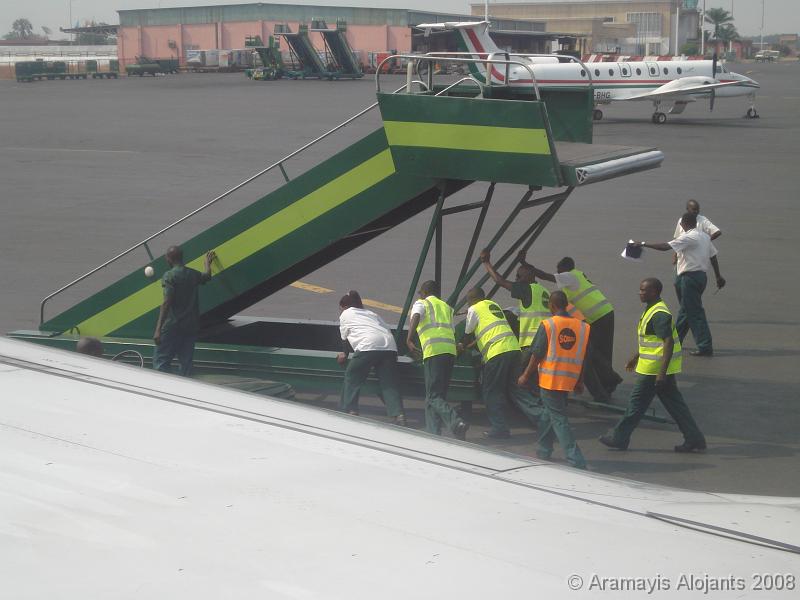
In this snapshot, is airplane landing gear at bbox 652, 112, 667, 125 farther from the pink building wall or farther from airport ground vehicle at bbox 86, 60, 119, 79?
the pink building wall

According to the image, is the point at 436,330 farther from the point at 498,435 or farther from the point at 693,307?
the point at 693,307

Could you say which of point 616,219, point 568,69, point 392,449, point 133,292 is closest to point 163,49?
point 568,69

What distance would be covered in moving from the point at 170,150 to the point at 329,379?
1159 inches

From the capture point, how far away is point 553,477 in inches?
140

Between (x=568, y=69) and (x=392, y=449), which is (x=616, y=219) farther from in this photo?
(x=568, y=69)

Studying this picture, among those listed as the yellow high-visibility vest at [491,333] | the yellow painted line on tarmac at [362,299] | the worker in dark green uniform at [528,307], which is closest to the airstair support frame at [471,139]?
the worker in dark green uniform at [528,307]

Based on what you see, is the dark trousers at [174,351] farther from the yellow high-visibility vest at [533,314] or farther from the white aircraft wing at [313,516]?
the white aircraft wing at [313,516]

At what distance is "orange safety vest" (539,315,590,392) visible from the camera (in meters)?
9.41

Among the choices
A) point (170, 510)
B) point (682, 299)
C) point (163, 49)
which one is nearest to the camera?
point (170, 510)

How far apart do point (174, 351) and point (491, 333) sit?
153 inches

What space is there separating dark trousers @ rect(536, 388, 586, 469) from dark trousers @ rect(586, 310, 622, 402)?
2051 mm

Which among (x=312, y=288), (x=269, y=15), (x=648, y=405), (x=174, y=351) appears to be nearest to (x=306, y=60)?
(x=269, y=15)

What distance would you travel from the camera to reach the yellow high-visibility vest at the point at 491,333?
10.5 metres

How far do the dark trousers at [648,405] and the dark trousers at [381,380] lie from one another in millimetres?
2438
